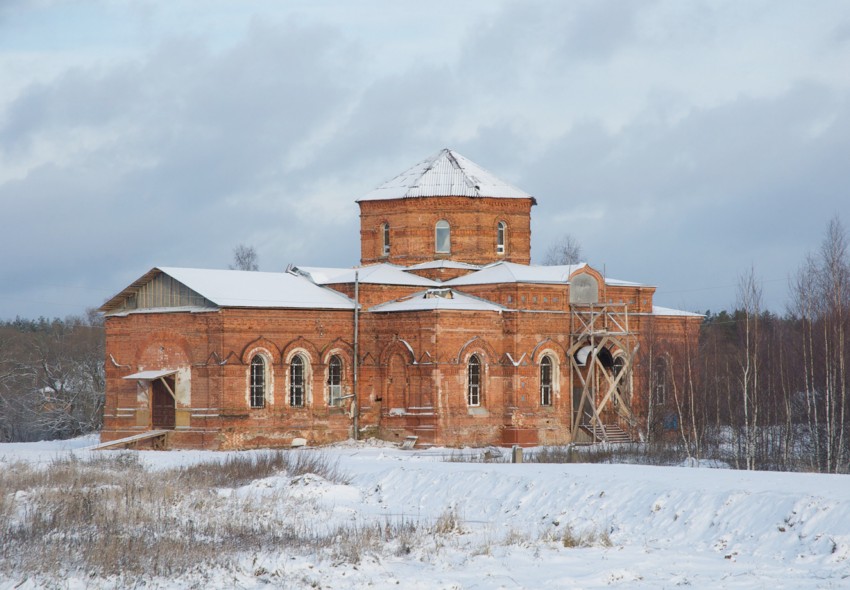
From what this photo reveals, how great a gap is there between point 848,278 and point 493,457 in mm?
10193

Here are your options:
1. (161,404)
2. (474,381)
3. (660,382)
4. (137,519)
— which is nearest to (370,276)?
(474,381)

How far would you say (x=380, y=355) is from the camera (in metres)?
36.8

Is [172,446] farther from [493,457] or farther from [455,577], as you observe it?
[455,577]

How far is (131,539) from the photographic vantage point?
1681 cm

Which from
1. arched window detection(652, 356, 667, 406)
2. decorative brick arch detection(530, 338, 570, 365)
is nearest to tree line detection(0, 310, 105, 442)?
decorative brick arch detection(530, 338, 570, 365)

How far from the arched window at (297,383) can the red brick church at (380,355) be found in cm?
4

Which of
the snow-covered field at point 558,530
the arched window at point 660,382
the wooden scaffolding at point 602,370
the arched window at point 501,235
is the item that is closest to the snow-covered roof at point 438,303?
the wooden scaffolding at point 602,370

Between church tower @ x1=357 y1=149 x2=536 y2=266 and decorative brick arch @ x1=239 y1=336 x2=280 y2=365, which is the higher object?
church tower @ x1=357 y1=149 x2=536 y2=266

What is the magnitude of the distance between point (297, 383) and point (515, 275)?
7308mm

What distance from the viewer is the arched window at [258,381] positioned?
34688mm

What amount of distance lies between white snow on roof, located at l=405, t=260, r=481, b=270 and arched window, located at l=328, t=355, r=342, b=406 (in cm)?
475

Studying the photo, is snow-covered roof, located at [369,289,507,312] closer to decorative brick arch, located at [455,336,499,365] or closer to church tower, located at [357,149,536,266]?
decorative brick arch, located at [455,336,499,365]

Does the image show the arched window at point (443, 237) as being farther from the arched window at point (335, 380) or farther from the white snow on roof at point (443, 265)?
the arched window at point (335, 380)

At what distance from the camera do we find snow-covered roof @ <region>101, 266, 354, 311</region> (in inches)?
1369
